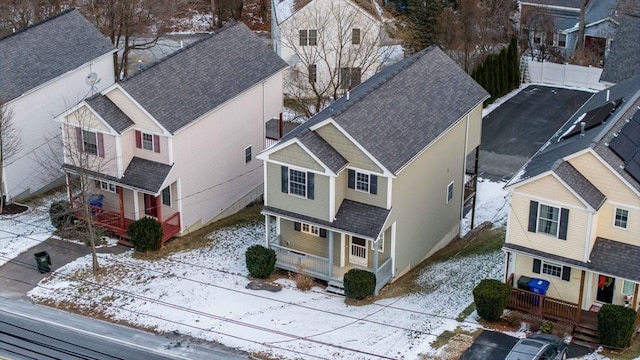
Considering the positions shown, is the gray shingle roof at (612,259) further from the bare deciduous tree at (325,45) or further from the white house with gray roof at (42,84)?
the bare deciduous tree at (325,45)

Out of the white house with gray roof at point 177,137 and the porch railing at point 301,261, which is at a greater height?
the white house with gray roof at point 177,137

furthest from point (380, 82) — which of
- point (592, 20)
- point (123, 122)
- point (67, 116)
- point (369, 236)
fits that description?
point (592, 20)

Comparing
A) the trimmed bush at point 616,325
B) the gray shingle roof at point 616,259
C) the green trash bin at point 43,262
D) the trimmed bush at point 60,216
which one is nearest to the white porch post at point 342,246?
the gray shingle roof at point 616,259

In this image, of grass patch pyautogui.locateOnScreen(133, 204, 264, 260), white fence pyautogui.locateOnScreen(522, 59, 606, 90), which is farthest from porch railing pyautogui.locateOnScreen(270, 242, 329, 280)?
white fence pyautogui.locateOnScreen(522, 59, 606, 90)

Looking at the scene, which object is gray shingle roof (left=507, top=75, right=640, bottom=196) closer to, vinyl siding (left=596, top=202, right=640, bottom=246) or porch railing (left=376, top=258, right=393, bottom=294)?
vinyl siding (left=596, top=202, right=640, bottom=246)

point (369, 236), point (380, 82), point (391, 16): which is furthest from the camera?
point (391, 16)

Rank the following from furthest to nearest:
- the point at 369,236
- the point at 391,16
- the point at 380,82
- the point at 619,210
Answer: the point at 391,16 → the point at 380,82 → the point at 369,236 → the point at 619,210

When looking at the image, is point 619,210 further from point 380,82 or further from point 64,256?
point 64,256
